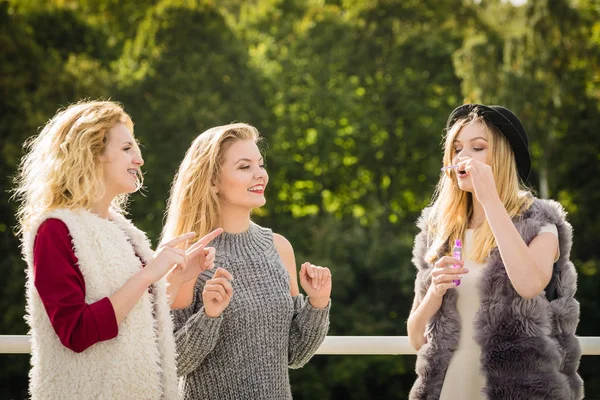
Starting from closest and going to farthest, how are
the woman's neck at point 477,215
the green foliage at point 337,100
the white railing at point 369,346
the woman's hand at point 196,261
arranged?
the woman's hand at point 196,261
the woman's neck at point 477,215
the white railing at point 369,346
the green foliage at point 337,100

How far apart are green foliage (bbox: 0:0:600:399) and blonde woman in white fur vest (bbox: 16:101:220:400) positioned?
14960 mm

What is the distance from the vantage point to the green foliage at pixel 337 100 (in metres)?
19.0

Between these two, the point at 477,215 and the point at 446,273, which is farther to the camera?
the point at 477,215

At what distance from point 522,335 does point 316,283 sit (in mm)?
829

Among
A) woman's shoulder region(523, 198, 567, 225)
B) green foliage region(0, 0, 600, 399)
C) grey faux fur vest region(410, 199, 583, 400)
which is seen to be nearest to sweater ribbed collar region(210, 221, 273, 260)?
grey faux fur vest region(410, 199, 583, 400)

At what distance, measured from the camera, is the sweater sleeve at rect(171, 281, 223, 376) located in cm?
303

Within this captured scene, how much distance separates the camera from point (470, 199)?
139 inches

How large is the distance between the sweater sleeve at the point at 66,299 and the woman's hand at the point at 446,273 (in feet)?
4.04

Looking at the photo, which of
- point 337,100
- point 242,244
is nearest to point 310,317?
point 242,244

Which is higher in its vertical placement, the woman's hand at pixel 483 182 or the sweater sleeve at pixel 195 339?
the woman's hand at pixel 483 182

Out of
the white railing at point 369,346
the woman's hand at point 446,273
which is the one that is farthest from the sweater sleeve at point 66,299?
the woman's hand at point 446,273

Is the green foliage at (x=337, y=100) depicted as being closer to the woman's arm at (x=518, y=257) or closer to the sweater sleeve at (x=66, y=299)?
the sweater sleeve at (x=66, y=299)

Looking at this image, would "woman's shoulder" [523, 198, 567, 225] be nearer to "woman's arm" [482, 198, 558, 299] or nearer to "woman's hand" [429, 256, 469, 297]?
"woman's arm" [482, 198, 558, 299]

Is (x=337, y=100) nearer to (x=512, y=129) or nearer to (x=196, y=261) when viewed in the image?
(x=512, y=129)
